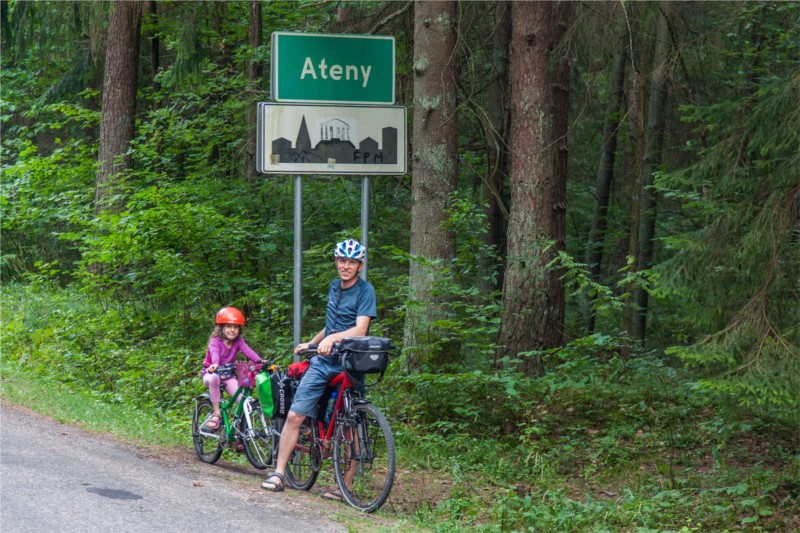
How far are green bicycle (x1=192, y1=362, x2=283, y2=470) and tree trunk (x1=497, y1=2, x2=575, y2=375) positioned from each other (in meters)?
3.70

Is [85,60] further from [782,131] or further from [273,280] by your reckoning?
[782,131]

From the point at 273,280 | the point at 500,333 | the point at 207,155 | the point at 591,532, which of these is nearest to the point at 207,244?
the point at 273,280

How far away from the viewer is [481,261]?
2116 cm

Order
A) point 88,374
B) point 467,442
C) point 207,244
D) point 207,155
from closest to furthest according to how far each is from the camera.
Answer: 1. point 467,442
2. point 88,374
3. point 207,244
4. point 207,155

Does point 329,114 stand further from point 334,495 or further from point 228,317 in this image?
point 334,495

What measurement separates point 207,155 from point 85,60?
7168 mm

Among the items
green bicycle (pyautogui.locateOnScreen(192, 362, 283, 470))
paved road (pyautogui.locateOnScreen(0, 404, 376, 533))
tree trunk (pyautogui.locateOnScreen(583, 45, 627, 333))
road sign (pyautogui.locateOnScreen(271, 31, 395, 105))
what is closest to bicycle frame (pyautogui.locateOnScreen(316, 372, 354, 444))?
paved road (pyautogui.locateOnScreen(0, 404, 376, 533))

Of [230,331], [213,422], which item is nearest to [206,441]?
[213,422]

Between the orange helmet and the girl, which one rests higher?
the orange helmet

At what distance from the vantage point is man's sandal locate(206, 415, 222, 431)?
789 cm

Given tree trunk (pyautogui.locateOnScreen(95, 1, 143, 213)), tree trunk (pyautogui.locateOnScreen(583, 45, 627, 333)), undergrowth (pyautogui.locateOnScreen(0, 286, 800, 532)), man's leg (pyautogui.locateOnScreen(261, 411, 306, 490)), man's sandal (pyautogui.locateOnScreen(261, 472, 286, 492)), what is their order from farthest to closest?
tree trunk (pyautogui.locateOnScreen(583, 45, 627, 333)) < tree trunk (pyautogui.locateOnScreen(95, 1, 143, 213)) < undergrowth (pyautogui.locateOnScreen(0, 286, 800, 532)) < man's leg (pyautogui.locateOnScreen(261, 411, 306, 490)) < man's sandal (pyautogui.locateOnScreen(261, 472, 286, 492))

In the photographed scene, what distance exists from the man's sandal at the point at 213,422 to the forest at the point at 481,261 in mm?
1400

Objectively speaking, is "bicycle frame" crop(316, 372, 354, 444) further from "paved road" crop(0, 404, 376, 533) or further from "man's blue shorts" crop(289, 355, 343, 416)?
"paved road" crop(0, 404, 376, 533)

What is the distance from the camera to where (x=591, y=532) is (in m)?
6.48
